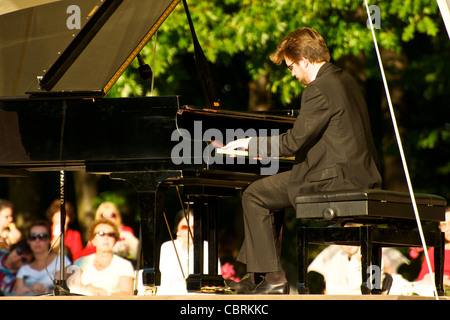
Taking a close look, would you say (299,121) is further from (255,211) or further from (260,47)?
(260,47)

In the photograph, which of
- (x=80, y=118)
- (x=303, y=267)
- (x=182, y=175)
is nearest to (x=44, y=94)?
(x=80, y=118)

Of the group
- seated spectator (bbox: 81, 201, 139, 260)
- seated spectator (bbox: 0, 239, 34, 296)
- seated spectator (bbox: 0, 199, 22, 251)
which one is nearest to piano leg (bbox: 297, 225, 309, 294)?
seated spectator (bbox: 81, 201, 139, 260)

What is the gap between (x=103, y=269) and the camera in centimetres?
859

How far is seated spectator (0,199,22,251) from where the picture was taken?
936cm

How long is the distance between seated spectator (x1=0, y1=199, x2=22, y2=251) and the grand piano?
2.29 meters

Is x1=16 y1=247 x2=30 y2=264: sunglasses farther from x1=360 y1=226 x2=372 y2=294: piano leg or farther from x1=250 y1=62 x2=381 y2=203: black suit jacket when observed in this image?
x1=360 y1=226 x2=372 y2=294: piano leg

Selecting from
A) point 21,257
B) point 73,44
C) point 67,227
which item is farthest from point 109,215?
point 73,44

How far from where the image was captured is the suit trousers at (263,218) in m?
6.11

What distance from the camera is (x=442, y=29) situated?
44.9 feet

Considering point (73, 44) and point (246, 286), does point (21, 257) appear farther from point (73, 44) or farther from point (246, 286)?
point (246, 286)

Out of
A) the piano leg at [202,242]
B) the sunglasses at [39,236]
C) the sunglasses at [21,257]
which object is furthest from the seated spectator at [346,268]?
the sunglasses at [21,257]

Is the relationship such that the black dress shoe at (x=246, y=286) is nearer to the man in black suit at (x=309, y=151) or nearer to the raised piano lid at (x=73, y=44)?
the man in black suit at (x=309, y=151)

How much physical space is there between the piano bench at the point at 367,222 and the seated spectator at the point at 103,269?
2.95 m

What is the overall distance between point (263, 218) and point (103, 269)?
2.91 metres
